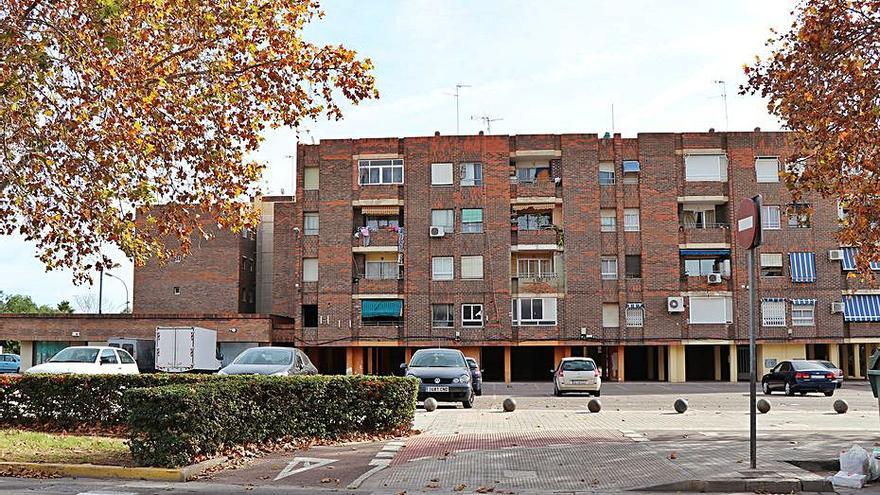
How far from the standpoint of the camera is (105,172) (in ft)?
44.7

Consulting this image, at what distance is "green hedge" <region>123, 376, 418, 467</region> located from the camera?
11.2 meters

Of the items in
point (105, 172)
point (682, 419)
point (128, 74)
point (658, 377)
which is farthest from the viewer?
point (658, 377)

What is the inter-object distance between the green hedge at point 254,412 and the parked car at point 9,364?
44.0 metres

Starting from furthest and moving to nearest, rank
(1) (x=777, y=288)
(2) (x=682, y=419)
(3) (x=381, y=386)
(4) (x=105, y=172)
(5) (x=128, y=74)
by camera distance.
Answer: (1) (x=777, y=288) → (2) (x=682, y=419) → (3) (x=381, y=386) → (4) (x=105, y=172) → (5) (x=128, y=74)

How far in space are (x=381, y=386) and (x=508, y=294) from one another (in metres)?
39.8

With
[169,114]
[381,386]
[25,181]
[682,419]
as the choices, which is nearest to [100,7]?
[169,114]

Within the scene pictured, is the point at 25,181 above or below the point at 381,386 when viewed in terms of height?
above

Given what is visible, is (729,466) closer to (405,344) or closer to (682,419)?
(682,419)

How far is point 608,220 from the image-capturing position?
55.2 m

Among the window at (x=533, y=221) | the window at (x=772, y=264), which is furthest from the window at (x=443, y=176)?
the window at (x=772, y=264)

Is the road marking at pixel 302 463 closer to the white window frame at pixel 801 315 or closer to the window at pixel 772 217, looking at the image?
the white window frame at pixel 801 315

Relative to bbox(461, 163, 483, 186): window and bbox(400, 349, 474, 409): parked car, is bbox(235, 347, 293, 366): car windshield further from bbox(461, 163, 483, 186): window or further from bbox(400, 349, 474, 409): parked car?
bbox(461, 163, 483, 186): window

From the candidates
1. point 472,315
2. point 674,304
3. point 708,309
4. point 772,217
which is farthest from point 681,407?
point 772,217

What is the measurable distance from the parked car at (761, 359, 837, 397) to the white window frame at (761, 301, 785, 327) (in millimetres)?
17631
